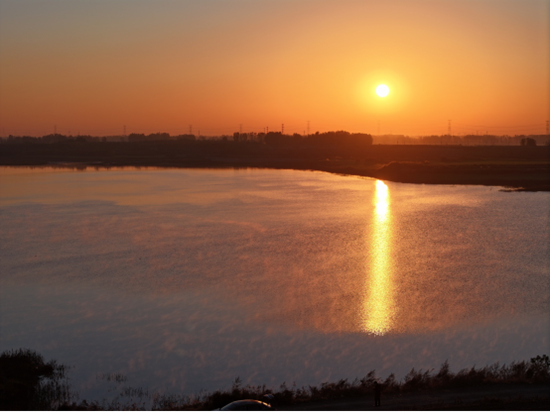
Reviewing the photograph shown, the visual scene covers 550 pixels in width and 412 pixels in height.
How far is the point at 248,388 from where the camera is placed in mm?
13859

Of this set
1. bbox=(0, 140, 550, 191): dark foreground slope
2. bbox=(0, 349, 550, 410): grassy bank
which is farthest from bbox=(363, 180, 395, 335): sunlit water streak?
bbox=(0, 140, 550, 191): dark foreground slope

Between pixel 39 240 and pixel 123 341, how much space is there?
16303 mm

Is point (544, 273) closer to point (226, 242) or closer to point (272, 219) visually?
point (226, 242)

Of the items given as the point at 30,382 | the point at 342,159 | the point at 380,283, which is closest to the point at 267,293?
the point at 380,283

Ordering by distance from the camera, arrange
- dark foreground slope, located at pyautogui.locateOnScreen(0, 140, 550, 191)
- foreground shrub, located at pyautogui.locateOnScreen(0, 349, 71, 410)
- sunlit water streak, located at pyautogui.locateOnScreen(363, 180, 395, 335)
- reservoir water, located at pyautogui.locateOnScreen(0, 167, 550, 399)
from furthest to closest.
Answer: dark foreground slope, located at pyautogui.locateOnScreen(0, 140, 550, 191) < sunlit water streak, located at pyautogui.locateOnScreen(363, 180, 395, 335) < reservoir water, located at pyautogui.locateOnScreen(0, 167, 550, 399) < foreground shrub, located at pyautogui.locateOnScreen(0, 349, 71, 410)

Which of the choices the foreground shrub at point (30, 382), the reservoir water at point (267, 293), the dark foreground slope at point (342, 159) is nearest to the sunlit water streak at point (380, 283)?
the reservoir water at point (267, 293)

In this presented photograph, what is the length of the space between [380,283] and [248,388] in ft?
33.5

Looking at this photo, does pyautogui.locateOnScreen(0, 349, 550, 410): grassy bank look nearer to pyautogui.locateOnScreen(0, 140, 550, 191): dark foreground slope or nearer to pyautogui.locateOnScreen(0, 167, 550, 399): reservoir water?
pyautogui.locateOnScreen(0, 167, 550, 399): reservoir water

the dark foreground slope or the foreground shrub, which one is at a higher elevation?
the dark foreground slope

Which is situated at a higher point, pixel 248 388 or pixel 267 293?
pixel 267 293

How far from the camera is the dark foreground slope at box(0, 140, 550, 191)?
74.4 meters

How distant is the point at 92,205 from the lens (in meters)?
45.8

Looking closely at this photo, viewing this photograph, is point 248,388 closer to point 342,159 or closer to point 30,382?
point 30,382

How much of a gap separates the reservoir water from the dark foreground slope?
109ft
